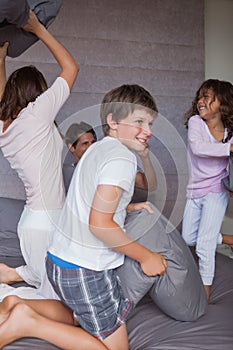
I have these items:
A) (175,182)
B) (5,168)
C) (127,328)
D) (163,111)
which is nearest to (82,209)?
(127,328)

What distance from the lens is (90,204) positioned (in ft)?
4.58

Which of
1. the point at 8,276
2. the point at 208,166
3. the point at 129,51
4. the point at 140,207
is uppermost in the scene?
the point at 129,51

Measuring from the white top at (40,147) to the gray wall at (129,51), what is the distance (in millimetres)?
1399

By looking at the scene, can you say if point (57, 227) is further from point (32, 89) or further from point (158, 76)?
point (158, 76)

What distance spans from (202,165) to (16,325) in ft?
3.97

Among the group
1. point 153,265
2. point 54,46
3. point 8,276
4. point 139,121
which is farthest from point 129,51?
point 153,265

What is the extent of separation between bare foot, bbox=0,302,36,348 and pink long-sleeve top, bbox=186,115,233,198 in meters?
1.09

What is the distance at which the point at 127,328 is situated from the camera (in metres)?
1.58

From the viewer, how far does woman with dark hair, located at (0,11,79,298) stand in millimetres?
1726

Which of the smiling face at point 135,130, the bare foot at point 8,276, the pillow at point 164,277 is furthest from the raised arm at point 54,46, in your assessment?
the bare foot at point 8,276

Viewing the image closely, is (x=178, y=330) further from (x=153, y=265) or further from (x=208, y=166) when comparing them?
(x=208, y=166)

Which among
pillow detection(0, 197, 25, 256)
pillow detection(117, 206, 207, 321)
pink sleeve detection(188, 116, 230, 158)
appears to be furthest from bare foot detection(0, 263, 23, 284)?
pink sleeve detection(188, 116, 230, 158)

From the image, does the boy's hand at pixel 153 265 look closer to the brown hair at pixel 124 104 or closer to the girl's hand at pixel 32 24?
the brown hair at pixel 124 104

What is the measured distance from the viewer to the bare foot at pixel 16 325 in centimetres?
140
